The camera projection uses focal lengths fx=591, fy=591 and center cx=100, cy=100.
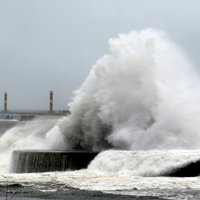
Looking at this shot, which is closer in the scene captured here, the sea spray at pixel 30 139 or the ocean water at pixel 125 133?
the ocean water at pixel 125 133

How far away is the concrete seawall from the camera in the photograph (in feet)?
63.9

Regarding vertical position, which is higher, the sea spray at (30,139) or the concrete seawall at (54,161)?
the sea spray at (30,139)

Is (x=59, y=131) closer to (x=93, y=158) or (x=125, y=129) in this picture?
(x=125, y=129)

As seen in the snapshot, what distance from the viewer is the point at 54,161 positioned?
19734 millimetres

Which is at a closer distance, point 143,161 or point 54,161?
point 143,161

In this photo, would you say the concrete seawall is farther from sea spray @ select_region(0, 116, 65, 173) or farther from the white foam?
sea spray @ select_region(0, 116, 65, 173)

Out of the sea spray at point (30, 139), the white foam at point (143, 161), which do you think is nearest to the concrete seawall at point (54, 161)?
the white foam at point (143, 161)

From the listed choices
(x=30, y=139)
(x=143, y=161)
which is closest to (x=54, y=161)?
(x=143, y=161)

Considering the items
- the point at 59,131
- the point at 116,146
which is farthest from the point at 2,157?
the point at 116,146

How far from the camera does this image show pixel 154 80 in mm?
25391

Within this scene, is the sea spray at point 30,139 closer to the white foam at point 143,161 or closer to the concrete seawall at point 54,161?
the concrete seawall at point 54,161

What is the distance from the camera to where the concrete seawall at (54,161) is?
19469mm

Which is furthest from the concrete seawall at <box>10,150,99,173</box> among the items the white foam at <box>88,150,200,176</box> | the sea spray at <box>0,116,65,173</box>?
the sea spray at <box>0,116,65,173</box>

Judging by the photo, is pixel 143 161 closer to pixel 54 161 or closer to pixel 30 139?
pixel 54 161
